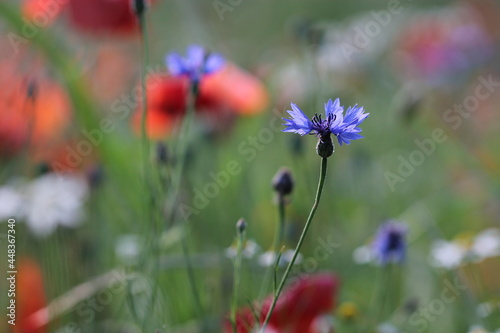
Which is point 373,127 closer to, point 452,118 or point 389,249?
point 452,118

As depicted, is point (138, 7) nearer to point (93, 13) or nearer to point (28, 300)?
point (28, 300)

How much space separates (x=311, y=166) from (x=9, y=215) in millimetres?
591

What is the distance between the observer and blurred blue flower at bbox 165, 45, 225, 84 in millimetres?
541

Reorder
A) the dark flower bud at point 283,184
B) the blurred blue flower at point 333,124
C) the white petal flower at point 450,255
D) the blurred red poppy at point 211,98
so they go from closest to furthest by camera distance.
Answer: the blurred blue flower at point 333,124
the dark flower bud at point 283,184
the white petal flower at point 450,255
the blurred red poppy at point 211,98

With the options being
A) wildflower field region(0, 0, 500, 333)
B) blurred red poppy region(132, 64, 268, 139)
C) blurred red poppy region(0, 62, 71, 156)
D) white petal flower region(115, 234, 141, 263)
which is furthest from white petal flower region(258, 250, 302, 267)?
blurred red poppy region(0, 62, 71, 156)

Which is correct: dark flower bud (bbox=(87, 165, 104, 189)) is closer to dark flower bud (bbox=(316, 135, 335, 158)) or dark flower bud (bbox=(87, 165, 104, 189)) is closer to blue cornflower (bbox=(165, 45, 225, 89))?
blue cornflower (bbox=(165, 45, 225, 89))

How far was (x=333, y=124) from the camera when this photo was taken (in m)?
0.39

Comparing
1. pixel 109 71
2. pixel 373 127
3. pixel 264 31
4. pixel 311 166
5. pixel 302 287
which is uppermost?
pixel 264 31

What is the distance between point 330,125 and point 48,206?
40 centimetres

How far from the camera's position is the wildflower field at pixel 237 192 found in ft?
1.89

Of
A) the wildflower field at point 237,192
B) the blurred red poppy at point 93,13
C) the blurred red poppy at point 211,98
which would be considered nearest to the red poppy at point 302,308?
the wildflower field at point 237,192

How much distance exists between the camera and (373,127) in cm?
141

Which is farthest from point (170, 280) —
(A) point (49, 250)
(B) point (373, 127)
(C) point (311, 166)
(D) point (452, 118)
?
(D) point (452, 118)

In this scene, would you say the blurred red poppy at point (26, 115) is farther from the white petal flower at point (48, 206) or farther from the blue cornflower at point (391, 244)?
the blue cornflower at point (391, 244)
